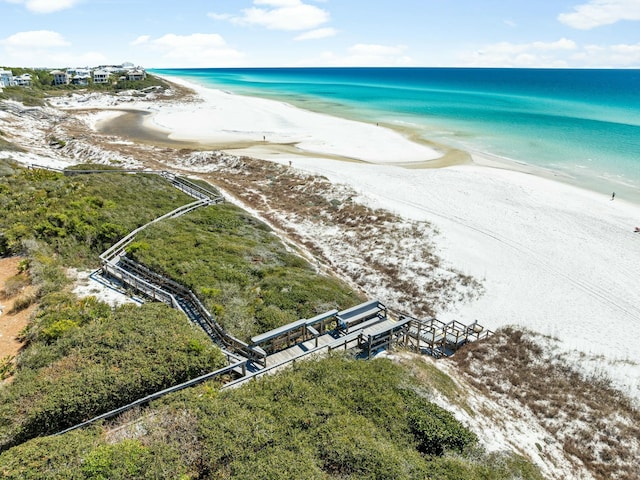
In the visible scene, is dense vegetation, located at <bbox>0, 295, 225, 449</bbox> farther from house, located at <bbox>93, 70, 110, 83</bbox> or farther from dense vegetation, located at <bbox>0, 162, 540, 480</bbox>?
house, located at <bbox>93, 70, 110, 83</bbox>

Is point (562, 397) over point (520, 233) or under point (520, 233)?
under

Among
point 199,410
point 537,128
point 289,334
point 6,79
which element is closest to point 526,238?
point 289,334

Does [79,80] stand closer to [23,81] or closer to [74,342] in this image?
[23,81]

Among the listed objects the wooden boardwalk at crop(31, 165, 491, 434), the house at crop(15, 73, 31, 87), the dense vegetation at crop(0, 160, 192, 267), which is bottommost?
the wooden boardwalk at crop(31, 165, 491, 434)

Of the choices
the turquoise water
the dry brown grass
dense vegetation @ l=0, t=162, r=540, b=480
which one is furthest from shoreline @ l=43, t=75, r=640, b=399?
dense vegetation @ l=0, t=162, r=540, b=480

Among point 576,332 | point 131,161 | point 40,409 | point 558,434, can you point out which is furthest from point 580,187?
point 131,161

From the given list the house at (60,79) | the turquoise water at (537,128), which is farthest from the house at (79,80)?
the turquoise water at (537,128)

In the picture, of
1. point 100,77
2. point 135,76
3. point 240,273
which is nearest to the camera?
point 240,273
